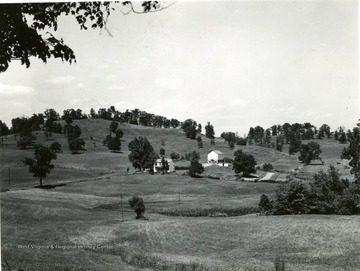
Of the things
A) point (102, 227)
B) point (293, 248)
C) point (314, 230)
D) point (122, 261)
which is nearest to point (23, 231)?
point (102, 227)

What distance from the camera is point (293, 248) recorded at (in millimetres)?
38875

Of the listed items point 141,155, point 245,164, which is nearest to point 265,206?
point 245,164

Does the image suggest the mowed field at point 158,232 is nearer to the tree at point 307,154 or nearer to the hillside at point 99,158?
the hillside at point 99,158

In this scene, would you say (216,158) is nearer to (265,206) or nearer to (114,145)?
(114,145)

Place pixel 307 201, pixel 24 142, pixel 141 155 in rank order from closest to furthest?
pixel 307 201 → pixel 141 155 → pixel 24 142

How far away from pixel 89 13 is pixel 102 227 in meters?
39.1

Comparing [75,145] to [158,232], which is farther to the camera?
[75,145]

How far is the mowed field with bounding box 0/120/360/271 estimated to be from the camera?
1156 inches

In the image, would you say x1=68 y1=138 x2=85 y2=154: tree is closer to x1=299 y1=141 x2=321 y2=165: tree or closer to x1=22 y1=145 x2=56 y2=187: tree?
x1=22 y1=145 x2=56 y2=187: tree

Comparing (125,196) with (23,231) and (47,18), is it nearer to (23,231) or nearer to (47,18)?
(23,231)

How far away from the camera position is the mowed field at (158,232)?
2938 cm

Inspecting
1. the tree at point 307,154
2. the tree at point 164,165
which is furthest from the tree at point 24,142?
the tree at point 307,154

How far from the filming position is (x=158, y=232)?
45.1 metres

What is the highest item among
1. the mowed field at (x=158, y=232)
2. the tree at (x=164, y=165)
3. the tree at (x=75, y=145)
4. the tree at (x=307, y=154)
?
the tree at (x=75, y=145)
